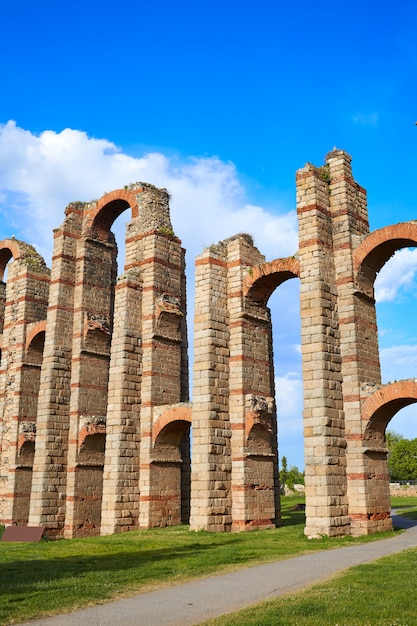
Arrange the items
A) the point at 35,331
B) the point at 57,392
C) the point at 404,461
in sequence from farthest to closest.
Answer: the point at 404,461 < the point at 35,331 < the point at 57,392

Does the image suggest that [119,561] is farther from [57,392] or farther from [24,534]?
[57,392]

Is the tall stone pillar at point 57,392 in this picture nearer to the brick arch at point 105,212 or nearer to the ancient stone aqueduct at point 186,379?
the ancient stone aqueduct at point 186,379

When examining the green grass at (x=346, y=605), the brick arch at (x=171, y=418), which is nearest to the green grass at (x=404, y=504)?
the brick arch at (x=171, y=418)

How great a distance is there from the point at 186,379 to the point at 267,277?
6654 mm

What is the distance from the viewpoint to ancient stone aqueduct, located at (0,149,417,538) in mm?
18094

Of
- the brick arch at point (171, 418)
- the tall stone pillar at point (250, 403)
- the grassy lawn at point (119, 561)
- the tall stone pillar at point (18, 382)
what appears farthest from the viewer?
the tall stone pillar at point (18, 382)

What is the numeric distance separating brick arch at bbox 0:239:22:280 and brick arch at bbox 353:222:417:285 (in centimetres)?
2077

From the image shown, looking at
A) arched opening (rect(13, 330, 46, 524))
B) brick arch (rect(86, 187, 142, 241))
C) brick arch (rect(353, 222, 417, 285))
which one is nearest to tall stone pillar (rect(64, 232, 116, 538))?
brick arch (rect(86, 187, 142, 241))

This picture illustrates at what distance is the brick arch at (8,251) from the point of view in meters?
33.5

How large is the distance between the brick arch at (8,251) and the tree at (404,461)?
50.2m

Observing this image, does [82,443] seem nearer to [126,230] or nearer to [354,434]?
[126,230]

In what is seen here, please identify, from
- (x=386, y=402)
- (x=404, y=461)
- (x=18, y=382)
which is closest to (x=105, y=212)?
(x=18, y=382)

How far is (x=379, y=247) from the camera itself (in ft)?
61.9

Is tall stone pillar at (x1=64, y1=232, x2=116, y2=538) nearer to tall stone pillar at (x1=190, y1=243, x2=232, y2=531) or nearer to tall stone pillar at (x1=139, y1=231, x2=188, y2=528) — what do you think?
tall stone pillar at (x1=139, y1=231, x2=188, y2=528)
